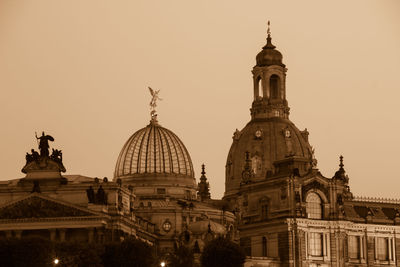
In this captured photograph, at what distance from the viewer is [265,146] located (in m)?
197

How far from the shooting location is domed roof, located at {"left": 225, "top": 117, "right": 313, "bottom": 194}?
196000 mm

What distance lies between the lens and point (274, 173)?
573 feet

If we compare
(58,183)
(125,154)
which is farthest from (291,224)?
(125,154)

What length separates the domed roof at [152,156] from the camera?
196 metres

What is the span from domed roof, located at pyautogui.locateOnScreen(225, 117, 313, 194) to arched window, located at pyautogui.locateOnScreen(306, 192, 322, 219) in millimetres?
26506

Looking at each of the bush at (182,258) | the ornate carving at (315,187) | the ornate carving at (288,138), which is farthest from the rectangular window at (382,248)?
the ornate carving at (288,138)

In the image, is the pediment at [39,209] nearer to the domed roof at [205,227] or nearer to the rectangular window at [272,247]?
the domed roof at [205,227]

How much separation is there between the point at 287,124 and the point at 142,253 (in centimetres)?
5801

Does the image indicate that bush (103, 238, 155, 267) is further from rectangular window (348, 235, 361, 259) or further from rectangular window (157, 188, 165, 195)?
rectangular window (157, 188, 165, 195)

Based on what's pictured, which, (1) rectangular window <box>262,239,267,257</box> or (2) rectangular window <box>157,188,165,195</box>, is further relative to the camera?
(2) rectangular window <box>157,188,165,195</box>

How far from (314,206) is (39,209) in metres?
32.7

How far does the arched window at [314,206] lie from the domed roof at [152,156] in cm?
3286

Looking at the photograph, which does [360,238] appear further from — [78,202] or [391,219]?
[78,202]

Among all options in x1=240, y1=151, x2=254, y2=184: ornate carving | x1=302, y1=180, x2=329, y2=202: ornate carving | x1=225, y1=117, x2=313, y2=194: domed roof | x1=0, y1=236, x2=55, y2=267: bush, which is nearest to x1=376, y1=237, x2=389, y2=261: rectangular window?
x1=302, y1=180, x2=329, y2=202: ornate carving
